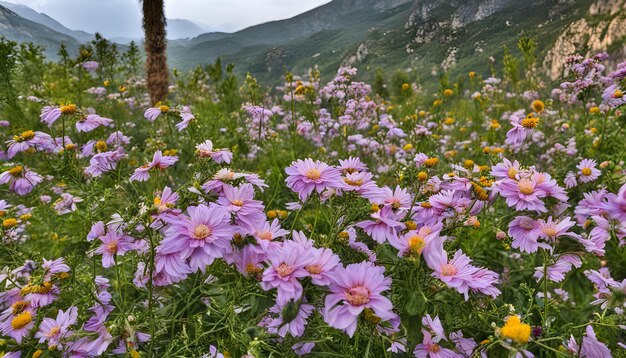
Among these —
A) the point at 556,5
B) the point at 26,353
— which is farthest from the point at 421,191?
the point at 556,5

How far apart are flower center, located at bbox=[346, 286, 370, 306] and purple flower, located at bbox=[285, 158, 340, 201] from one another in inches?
12.4

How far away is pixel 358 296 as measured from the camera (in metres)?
0.79

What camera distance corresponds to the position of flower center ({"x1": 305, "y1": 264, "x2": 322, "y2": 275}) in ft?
2.67

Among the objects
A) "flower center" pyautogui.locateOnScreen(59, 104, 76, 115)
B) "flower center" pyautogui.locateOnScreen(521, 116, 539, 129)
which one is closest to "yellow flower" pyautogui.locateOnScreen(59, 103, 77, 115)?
"flower center" pyautogui.locateOnScreen(59, 104, 76, 115)

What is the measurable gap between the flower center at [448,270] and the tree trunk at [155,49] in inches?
280

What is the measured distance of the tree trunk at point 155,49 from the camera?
7.02 metres

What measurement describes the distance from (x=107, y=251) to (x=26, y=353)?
1.39 ft

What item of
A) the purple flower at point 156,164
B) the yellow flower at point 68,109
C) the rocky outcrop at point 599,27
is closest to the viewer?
the purple flower at point 156,164

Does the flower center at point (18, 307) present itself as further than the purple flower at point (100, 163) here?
No

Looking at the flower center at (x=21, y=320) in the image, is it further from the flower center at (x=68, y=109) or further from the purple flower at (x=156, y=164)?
the flower center at (x=68, y=109)

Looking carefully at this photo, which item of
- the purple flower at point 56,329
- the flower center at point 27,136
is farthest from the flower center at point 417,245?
the flower center at point 27,136

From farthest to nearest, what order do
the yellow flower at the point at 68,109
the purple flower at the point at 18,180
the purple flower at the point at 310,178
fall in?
the purple flower at the point at 18,180, the yellow flower at the point at 68,109, the purple flower at the point at 310,178

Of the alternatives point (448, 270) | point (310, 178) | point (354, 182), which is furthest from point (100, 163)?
point (448, 270)

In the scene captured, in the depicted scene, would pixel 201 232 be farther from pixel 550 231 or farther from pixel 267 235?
pixel 550 231
